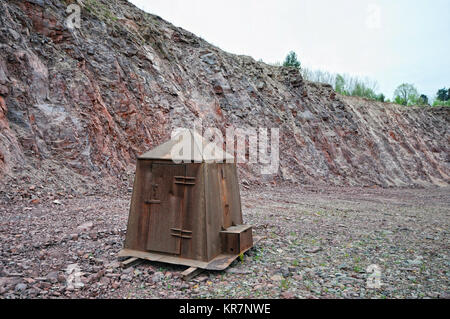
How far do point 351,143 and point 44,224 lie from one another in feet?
71.8

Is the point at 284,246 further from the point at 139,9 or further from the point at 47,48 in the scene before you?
the point at 139,9

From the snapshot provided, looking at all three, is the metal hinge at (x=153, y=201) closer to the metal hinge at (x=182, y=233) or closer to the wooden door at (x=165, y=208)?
the wooden door at (x=165, y=208)

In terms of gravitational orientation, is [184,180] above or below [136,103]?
below

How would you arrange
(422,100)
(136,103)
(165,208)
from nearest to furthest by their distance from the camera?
(165,208) → (136,103) → (422,100)

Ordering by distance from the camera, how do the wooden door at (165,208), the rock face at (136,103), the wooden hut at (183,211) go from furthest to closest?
the rock face at (136,103), the wooden door at (165,208), the wooden hut at (183,211)

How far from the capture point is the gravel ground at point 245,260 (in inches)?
148

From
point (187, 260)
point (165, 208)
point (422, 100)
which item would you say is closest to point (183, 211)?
point (165, 208)

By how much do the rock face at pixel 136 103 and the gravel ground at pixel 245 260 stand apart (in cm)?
246

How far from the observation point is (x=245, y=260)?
486 centimetres

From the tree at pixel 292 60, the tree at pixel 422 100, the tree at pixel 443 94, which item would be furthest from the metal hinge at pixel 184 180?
the tree at pixel 443 94

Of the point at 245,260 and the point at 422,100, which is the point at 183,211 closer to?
the point at 245,260

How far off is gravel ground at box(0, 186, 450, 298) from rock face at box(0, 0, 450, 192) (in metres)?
2.46

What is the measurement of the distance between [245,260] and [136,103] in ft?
31.7

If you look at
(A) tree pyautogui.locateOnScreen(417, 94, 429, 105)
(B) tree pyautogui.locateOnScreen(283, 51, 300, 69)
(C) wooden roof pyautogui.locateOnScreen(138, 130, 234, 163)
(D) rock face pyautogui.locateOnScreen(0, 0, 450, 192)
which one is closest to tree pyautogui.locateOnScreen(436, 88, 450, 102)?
(A) tree pyautogui.locateOnScreen(417, 94, 429, 105)
